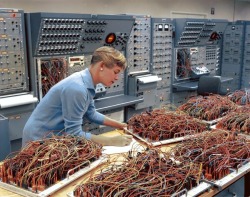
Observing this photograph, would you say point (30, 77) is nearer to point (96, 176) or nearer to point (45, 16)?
point (45, 16)

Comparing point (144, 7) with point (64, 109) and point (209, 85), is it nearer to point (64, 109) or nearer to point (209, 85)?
point (209, 85)

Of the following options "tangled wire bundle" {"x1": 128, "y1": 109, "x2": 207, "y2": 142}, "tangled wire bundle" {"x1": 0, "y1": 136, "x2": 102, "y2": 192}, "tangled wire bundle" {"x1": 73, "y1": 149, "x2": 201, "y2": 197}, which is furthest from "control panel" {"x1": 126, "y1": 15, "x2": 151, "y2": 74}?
"tangled wire bundle" {"x1": 73, "y1": 149, "x2": 201, "y2": 197}

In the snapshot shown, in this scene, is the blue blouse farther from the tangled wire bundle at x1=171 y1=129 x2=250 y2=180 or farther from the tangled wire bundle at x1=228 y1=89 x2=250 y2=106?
the tangled wire bundle at x1=228 y1=89 x2=250 y2=106

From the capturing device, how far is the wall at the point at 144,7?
4418mm

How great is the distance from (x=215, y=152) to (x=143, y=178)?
1.90 feet

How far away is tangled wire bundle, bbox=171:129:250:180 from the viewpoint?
1768 mm

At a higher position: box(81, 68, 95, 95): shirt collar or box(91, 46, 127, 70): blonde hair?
box(91, 46, 127, 70): blonde hair

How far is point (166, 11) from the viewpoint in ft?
21.3

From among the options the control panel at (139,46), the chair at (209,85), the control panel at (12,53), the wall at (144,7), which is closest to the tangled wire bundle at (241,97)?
the chair at (209,85)

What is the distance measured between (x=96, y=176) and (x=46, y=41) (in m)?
2.33

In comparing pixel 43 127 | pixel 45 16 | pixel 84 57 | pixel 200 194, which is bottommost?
pixel 200 194

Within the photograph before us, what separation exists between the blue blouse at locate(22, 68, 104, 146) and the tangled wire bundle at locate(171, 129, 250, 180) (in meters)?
0.64

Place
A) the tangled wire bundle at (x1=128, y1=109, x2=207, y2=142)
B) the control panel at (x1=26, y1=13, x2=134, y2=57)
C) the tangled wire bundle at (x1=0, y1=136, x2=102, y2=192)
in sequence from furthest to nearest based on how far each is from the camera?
the control panel at (x1=26, y1=13, x2=134, y2=57) < the tangled wire bundle at (x1=128, y1=109, x2=207, y2=142) < the tangled wire bundle at (x1=0, y1=136, x2=102, y2=192)

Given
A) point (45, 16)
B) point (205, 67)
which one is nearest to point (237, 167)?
point (45, 16)
